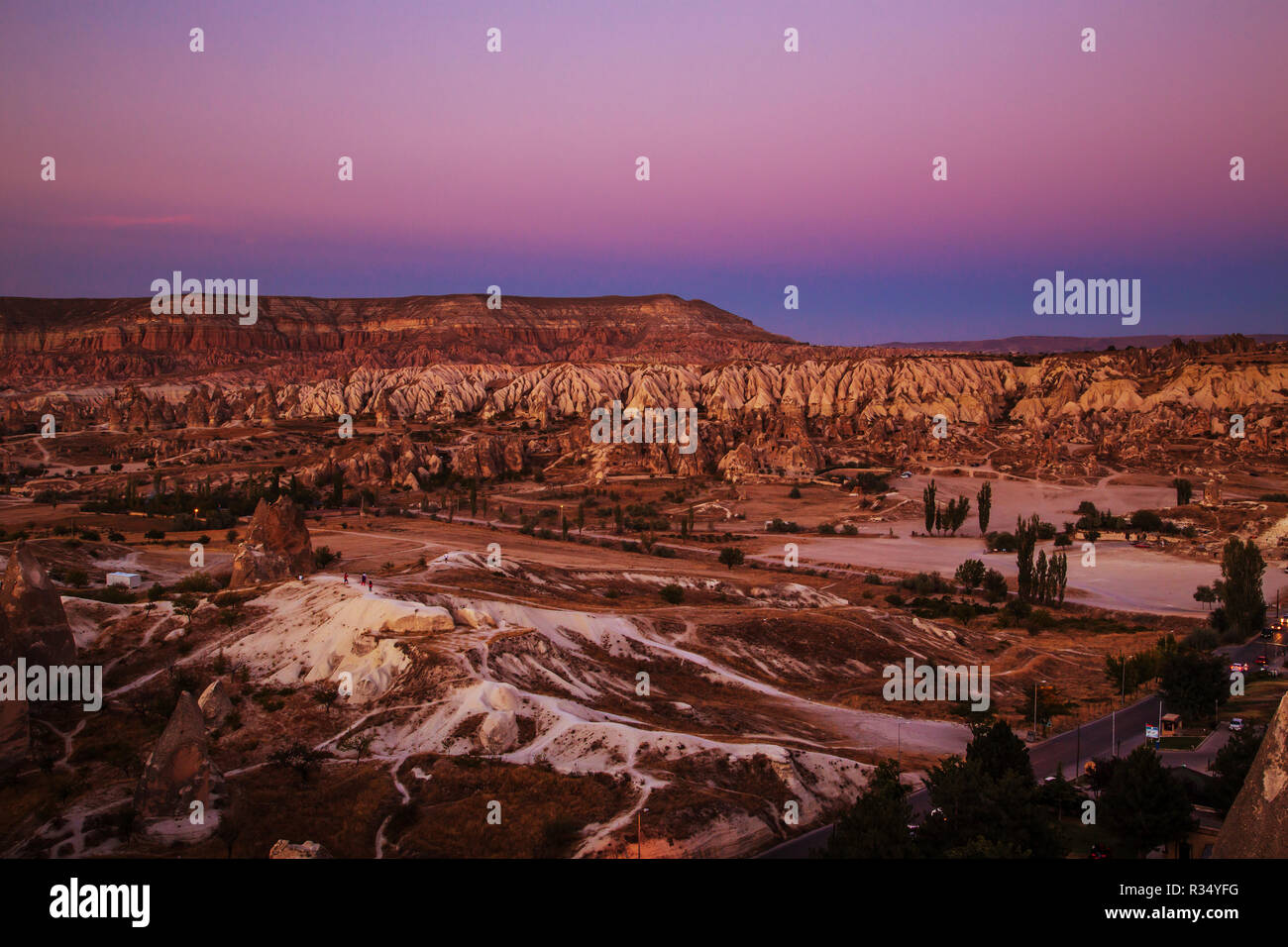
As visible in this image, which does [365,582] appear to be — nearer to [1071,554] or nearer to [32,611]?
[32,611]

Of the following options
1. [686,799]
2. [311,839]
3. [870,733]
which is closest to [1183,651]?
[870,733]

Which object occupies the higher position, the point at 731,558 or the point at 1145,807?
the point at 731,558

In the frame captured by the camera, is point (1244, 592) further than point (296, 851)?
Yes

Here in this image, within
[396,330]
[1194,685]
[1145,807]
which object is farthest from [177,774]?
[396,330]

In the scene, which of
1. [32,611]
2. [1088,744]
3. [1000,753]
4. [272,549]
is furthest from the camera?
[272,549]

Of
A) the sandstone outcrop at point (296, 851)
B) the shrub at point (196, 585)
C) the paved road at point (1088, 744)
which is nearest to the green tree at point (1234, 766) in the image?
the paved road at point (1088, 744)

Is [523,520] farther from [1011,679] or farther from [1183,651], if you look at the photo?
[1183,651]
